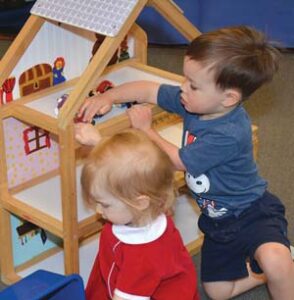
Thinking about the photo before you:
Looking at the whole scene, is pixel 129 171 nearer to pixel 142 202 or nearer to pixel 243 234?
pixel 142 202

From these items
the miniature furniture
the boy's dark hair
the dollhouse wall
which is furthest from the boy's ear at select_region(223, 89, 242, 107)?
the dollhouse wall

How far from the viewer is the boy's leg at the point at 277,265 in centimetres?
129

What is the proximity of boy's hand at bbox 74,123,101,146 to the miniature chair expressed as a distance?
0.84 ft

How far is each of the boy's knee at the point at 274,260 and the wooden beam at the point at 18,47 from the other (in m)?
0.66

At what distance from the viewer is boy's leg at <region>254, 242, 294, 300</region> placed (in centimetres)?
129

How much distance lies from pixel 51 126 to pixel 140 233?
13.1 inches

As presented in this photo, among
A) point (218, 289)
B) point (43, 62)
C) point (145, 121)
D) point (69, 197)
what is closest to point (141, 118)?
point (145, 121)

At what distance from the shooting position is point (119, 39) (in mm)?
1324

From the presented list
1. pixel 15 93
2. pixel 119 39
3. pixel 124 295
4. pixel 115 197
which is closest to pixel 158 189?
pixel 115 197

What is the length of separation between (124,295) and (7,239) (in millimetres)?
536

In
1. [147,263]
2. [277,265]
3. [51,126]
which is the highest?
[51,126]

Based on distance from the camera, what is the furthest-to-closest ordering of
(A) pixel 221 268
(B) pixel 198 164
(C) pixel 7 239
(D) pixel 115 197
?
1. (C) pixel 7 239
2. (A) pixel 221 268
3. (B) pixel 198 164
4. (D) pixel 115 197

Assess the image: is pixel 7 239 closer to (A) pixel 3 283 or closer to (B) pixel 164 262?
(A) pixel 3 283

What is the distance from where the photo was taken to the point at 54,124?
4.30ft
